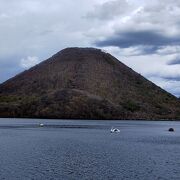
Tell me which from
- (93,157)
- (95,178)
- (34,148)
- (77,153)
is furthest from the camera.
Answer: (34,148)

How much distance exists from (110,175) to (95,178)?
11.0 ft

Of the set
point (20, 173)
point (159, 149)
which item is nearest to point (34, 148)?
point (159, 149)

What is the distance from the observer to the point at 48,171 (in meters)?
64.7

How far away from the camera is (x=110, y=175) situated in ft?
205

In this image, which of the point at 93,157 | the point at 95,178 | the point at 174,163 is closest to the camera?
the point at 95,178

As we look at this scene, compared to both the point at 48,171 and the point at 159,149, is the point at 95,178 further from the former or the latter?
the point at 159,149

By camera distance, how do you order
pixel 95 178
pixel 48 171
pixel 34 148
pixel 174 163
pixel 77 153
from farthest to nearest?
pixel 34 148 < pixel 77 153 < pixel 174 163 < pixel 48 171 < pixel 95 178

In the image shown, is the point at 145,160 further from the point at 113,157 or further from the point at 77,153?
the point at 77,153

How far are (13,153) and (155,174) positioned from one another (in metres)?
31.7

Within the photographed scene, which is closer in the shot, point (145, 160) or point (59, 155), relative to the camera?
point (145, 160)

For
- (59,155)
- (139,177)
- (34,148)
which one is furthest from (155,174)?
(34,148)

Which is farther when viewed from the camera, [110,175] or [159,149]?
[159,149]

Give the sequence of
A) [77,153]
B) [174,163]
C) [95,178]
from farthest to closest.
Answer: [77,153] < [174,163] < [95,178]

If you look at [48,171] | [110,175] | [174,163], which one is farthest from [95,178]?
[174,163]
